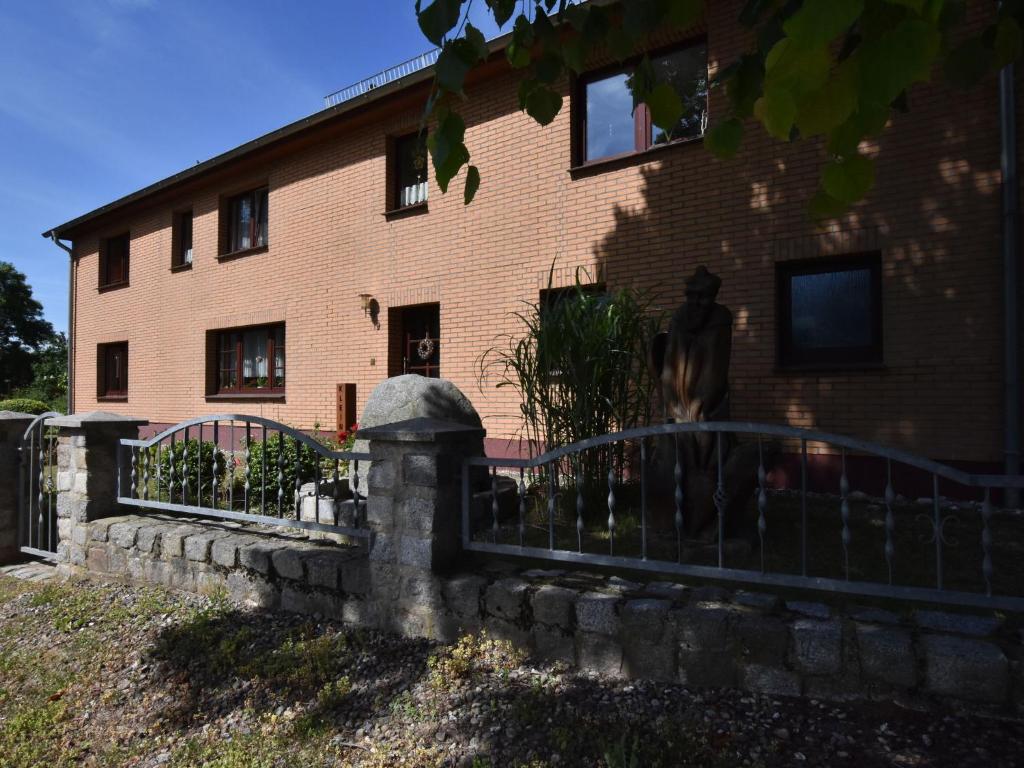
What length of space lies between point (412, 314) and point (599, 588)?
7.04 metres

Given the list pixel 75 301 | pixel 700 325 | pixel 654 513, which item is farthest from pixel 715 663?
pixel 75 301

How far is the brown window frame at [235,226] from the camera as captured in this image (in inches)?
451

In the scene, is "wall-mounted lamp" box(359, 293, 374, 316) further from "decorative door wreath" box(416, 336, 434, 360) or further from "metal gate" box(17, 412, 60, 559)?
"metal gate" box(17, 412, 60, 559)

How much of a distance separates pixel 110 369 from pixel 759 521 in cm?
1621

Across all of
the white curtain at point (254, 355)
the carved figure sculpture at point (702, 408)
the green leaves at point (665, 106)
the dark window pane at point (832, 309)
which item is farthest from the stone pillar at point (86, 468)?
the white curtain at point (254, 355)

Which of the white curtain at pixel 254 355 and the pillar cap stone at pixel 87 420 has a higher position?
the white curtain at pixel 254 355

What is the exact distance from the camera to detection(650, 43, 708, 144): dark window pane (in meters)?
7.03

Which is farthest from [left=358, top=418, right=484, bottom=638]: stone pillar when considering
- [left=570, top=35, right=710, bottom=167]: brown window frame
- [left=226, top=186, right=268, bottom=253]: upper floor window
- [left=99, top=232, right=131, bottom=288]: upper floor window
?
[left=99, top=232, right=131, bottom=288]: upper floor window

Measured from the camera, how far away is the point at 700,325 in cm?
415

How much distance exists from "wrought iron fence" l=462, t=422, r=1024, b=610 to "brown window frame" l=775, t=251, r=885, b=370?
97 cm

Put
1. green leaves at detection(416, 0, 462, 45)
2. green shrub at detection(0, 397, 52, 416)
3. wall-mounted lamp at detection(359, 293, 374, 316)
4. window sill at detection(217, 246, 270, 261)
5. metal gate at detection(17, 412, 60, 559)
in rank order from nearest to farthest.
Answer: green leaves at detection(416, 0, 462, 45) < metal gate at detection(17, 412, 60, 559) < wall-mounted lamp at detection(359, 293, 374, 316) < window sill at detection(217, 246, 270, 261) < green shrub at detection(0, 397, 52, 416)

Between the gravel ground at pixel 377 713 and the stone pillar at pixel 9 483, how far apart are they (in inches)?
80.8

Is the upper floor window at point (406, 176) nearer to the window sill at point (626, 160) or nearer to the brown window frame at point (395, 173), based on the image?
the brown window frame at point (395, 173)

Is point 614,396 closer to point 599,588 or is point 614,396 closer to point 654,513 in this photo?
point 654,513
